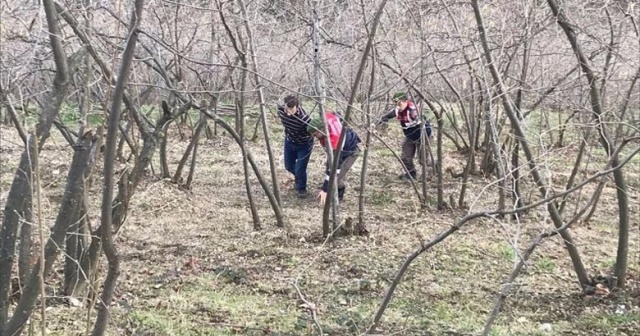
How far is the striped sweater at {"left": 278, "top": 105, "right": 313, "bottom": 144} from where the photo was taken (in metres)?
8.00

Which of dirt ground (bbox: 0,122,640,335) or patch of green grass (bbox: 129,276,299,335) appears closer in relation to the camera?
patch of green grass (bbox: 129,276,299,335)

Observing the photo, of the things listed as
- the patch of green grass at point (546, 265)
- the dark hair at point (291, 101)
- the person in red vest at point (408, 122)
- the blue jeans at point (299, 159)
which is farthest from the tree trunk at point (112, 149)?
the blue jeans at point (299, 159)

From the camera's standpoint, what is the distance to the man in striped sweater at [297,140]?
308 inches

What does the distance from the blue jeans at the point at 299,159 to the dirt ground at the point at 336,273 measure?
0.26 meters

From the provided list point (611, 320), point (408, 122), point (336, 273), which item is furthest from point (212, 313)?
point (408, 122)

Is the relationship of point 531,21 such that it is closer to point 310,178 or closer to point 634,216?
point 634,216

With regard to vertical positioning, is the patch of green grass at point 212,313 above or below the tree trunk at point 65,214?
below

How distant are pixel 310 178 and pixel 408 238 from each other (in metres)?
3.31

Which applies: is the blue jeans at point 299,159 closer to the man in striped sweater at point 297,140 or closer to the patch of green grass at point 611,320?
the man in striped sweater at point 297,140

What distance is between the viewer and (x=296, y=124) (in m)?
8.23

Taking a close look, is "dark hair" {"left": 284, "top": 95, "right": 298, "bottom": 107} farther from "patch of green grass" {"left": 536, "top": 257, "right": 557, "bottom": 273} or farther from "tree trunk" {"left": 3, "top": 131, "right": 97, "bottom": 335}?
"tree trunk" {"left": 3, "top": 131, "right": 97, "bottom": 335}

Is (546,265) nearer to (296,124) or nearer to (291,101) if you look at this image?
(291,101)

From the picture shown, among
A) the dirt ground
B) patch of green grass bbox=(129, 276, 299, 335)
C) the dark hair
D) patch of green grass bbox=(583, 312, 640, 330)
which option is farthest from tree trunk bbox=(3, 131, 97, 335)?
the dark hair

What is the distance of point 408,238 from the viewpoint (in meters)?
6.70
